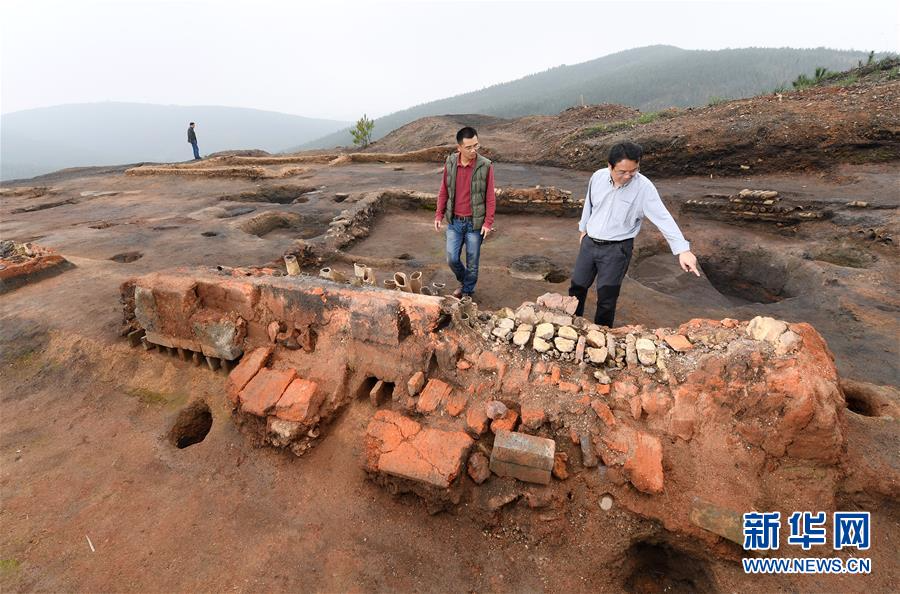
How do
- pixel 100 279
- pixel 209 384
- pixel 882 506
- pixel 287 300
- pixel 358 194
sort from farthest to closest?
pixel 358 194 < pixel 100 279 < pixel 209 384 < pixel 287 300 < pixel 882 506

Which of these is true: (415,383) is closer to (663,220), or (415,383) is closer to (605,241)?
(605,241)

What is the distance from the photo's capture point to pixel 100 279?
6176 mm

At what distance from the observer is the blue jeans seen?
4.94m

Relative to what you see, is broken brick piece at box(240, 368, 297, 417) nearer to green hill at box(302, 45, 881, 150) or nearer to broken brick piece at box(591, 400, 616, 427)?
broken brick piece at box(591, 400, 616, 427)

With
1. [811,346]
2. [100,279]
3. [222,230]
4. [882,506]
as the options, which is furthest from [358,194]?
[882,506]

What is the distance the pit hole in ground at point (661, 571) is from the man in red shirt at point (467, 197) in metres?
3.29

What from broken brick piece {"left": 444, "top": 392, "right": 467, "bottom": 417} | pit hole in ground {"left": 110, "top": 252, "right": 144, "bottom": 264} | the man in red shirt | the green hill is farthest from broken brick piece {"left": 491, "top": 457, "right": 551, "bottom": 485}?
the green hill

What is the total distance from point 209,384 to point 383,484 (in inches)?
93.4

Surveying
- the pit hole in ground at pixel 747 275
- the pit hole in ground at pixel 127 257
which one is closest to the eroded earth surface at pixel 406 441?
the pit hole in ground at pixel 747 275

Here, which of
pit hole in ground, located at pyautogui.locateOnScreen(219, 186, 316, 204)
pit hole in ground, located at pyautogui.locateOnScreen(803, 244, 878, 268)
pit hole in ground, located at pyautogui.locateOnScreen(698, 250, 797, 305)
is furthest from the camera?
pit hole in ground, located at pyautogui.locateOnScreen(219, 186, 316, 204)

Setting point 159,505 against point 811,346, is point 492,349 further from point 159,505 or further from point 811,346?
point 159,505

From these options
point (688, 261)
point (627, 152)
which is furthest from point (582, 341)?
point (627, 152)

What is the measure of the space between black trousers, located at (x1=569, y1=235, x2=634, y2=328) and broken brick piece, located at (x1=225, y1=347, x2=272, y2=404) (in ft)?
10.5

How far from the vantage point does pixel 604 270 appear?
3781 millimetres
